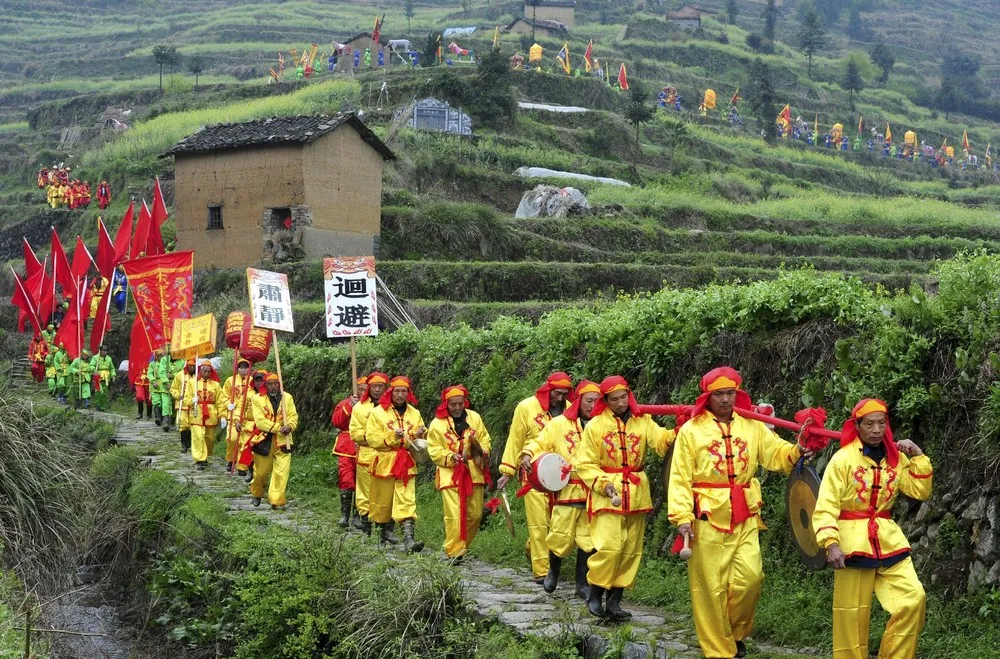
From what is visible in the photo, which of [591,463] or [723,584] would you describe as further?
[591,463]

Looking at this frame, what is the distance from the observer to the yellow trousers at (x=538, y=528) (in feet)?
36.3

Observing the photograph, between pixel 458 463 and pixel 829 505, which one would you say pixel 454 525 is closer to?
pixel 458 463


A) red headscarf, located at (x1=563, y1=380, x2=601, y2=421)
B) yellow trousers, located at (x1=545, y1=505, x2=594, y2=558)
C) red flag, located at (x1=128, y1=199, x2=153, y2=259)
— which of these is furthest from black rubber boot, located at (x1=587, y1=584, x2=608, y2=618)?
red flag, located at (x1=128, y1=199, x2=153, y2=259)

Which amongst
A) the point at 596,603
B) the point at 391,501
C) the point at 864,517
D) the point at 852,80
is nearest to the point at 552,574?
the point at 596,603

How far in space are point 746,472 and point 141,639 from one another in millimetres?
7204

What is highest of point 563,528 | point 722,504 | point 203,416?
point 722,504

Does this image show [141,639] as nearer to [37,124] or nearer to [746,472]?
[746,472]

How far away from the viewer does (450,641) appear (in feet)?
29.3

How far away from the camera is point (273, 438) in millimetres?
15844

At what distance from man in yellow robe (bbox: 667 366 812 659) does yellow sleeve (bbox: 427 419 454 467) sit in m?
3.82

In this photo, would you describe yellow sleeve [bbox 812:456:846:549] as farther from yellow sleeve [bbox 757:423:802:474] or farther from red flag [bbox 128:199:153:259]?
red flag [bbox 128:199:153:259]

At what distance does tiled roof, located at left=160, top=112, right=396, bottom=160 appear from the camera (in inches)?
1411

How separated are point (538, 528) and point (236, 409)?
738 cm

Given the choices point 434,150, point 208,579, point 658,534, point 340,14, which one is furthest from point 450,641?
point 340,14
